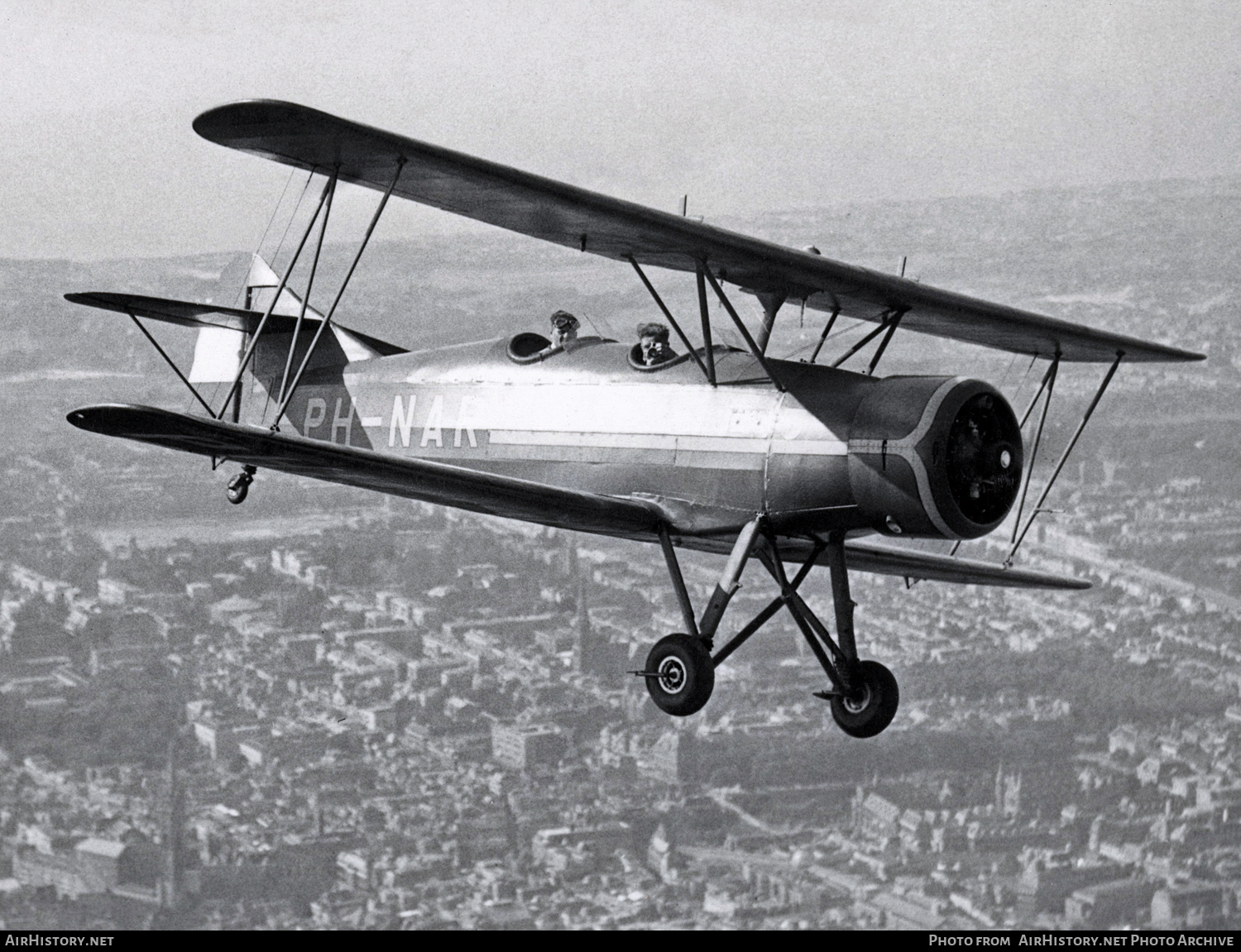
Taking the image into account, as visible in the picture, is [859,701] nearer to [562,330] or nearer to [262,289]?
[562,330]

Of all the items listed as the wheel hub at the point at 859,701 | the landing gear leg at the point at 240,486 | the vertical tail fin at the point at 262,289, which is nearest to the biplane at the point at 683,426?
the wheel hub at the point at 859,701

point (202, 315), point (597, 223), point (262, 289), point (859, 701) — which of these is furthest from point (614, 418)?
point (262, 289)

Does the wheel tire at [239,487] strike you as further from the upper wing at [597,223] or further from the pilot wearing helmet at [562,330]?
the upper wing at [597,223]

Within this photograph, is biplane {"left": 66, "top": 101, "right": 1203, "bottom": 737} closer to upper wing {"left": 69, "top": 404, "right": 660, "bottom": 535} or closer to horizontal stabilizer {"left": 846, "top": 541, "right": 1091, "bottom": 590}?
upper wing {"left": 69, "top": 404, "right": 660, "bottom": 535}

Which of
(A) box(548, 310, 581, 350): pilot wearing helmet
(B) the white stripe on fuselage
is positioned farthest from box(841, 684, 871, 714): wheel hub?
(A) box(548, 310, 581, 350): pilot wearing helmet
